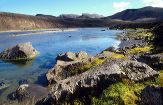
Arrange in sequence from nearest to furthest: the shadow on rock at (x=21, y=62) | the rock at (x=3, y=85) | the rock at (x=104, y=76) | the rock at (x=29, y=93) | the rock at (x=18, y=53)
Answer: the rock at (x=104, y=76), the rock at (x=29, y=93), the rock at (x=3, y=85), the shadow on rock at (x=21, y=62), the rock at (x=18, y=53)

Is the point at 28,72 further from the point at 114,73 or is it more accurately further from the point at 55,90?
the point at 114,73

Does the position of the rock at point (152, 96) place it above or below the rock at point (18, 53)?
above

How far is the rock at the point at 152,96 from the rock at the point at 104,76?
2191 mm

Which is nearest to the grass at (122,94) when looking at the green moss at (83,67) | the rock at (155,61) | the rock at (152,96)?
the rock at (152,96)

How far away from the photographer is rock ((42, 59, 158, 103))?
50.0 feet

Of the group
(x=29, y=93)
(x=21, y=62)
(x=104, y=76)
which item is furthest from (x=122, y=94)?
(x=21, y=62)

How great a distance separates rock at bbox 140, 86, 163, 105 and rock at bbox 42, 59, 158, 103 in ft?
7.19

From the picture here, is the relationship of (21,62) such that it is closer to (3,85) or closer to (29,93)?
(3,85)

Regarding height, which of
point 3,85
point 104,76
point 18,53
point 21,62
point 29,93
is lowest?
point 21,62

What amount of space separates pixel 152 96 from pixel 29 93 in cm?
1513

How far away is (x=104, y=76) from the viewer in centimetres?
1534

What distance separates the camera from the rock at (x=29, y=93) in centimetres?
2480

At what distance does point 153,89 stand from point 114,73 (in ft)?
9.16

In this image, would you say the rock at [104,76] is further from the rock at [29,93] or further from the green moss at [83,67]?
the green moss at [83,67]
